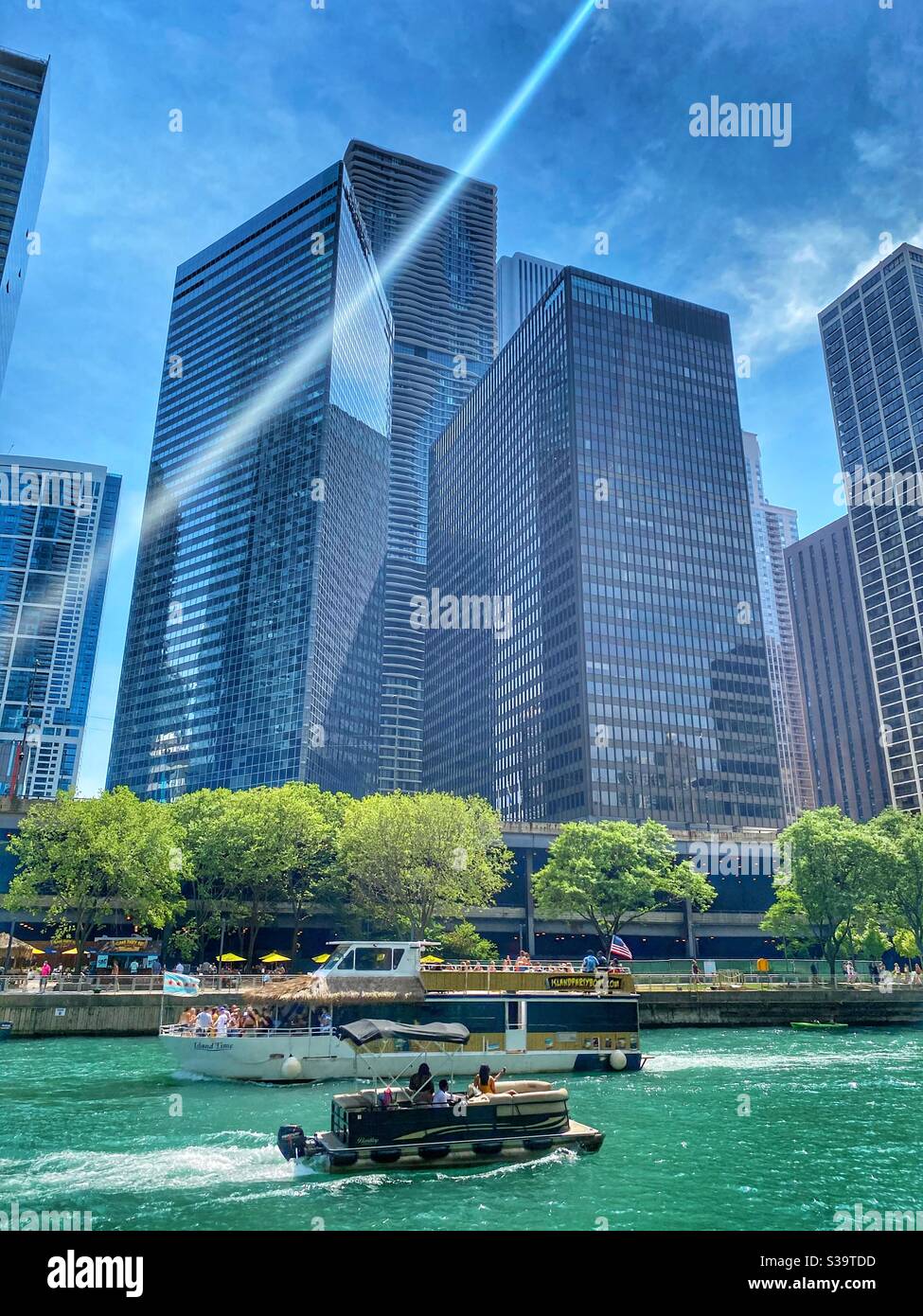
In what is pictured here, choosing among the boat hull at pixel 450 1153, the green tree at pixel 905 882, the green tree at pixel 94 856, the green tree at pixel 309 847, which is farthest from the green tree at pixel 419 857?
the boat hull at pixel 450 1153

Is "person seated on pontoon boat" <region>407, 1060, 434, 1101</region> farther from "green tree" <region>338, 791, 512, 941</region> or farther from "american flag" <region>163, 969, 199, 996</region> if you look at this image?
"green tree" <region>338, 791, 512, 941</region>

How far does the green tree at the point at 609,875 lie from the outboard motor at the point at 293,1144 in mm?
57083

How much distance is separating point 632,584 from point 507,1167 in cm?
14905

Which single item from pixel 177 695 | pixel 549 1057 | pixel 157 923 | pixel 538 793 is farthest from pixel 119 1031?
pixel 177 695

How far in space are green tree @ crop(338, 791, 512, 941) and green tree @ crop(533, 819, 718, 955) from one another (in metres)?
7.19

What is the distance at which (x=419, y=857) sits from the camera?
74375 millimetres

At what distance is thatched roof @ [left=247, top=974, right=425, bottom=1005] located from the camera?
4191cm

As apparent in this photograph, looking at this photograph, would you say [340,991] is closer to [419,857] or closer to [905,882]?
[419,857]

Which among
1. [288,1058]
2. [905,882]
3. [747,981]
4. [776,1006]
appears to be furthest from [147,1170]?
[905,882]

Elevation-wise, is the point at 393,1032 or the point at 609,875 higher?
the point at 609,875

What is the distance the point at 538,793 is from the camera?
173750mm

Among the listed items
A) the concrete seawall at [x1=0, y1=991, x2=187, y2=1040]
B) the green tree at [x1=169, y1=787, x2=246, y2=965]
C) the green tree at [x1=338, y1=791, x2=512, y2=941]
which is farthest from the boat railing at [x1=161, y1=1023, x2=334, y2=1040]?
the green tree at [x1=169, y1=787, x2=246, y2=965]

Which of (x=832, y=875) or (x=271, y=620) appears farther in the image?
(x=271, y=620)

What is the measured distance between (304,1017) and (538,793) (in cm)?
13438
